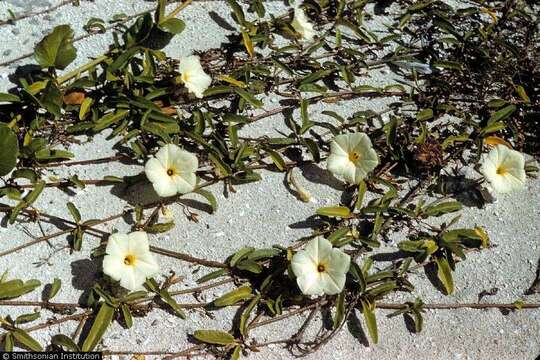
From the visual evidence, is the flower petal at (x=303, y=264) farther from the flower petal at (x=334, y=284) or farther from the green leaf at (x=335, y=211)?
the green leaf at (x=335, y=211)

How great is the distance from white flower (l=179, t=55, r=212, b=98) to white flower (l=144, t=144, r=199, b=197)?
0.36m

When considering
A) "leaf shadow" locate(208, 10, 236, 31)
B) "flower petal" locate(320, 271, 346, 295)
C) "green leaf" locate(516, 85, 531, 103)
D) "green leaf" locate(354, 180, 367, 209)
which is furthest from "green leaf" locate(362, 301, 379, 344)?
"leaf shadow" locate(208, 10, 236, 31)

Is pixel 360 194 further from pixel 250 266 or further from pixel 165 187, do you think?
pixel 165 187

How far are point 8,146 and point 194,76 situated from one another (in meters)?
0.71

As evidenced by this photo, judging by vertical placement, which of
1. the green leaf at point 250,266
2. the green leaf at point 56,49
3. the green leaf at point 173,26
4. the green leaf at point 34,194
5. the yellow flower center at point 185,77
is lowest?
the green leaf at point 250,266

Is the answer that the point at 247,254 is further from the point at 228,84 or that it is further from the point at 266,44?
the point at 266,44

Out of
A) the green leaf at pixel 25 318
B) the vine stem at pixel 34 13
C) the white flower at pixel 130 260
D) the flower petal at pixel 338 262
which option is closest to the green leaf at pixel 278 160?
the flower petal at pixel 338 262

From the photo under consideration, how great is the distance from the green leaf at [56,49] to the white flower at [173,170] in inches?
20.3

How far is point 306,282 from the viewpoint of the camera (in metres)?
2.03

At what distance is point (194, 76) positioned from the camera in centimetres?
252

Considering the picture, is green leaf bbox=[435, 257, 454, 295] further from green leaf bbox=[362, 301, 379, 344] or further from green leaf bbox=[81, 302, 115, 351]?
green leaf bbox=[81, 302, 115, 351]

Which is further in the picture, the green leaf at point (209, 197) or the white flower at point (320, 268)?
the green leaf at point (209, 197)

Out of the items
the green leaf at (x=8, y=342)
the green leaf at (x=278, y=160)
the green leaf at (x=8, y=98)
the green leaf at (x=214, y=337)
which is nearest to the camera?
the green leaf at (x=8, y=342)

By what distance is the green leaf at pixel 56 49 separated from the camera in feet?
7.72
